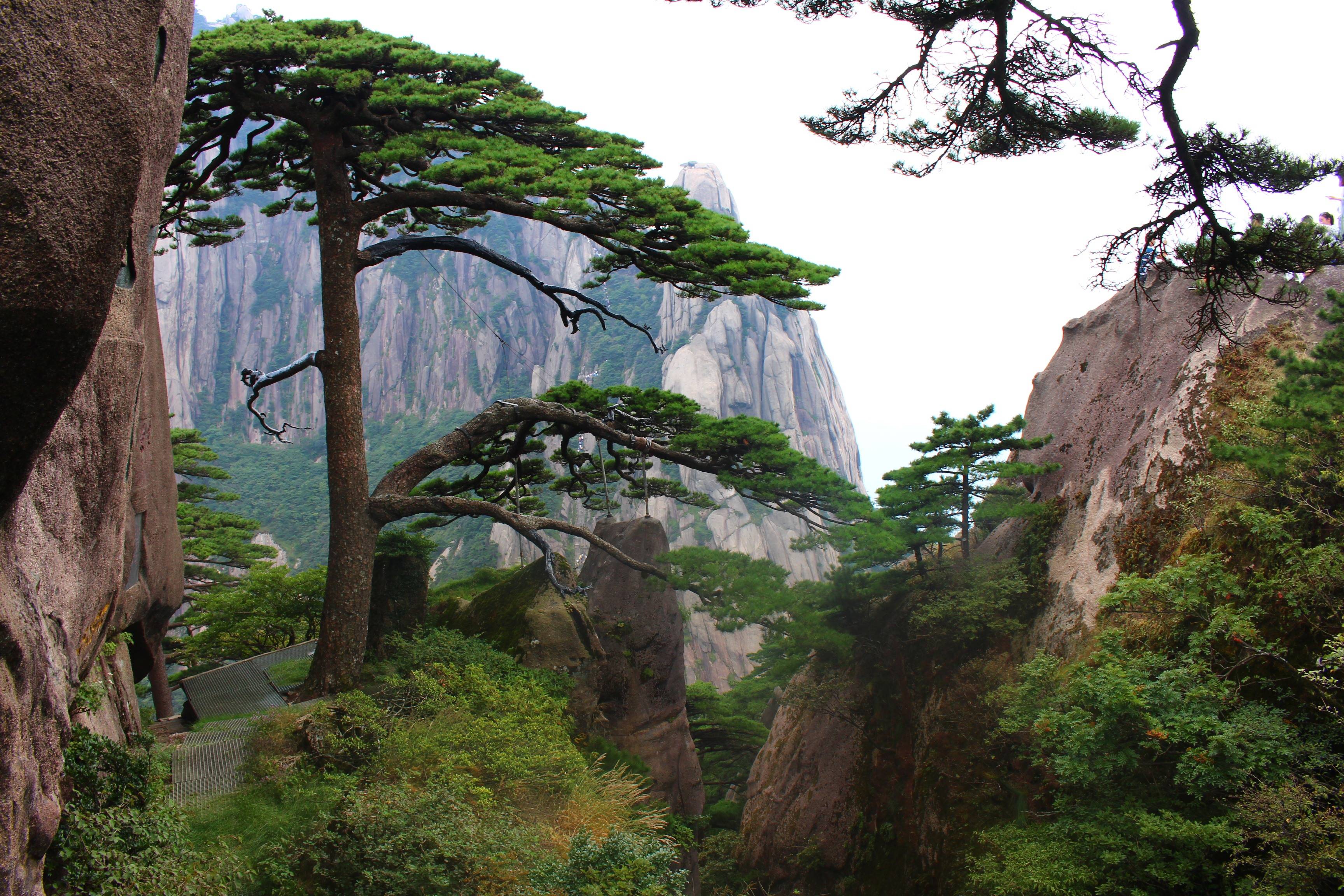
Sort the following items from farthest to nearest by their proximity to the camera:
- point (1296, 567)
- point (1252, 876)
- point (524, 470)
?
point (524, 470) → point (1296, 567) → point (1252, 876)

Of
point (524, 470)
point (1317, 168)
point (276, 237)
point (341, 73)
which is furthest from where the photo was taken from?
point (276, 237)

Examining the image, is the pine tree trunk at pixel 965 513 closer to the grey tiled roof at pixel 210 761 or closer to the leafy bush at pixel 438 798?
the leafy bush at pixel 438 798

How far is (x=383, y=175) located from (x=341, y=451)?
12.5 ft

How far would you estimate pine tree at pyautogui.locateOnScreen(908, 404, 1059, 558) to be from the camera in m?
11.9

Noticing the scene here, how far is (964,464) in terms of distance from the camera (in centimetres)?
1205

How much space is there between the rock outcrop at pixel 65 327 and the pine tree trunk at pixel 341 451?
490 centimetres

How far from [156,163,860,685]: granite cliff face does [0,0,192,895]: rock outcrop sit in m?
46.8

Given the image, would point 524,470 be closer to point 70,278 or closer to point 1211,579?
point 1211,579

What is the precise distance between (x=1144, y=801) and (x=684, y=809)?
8399mm

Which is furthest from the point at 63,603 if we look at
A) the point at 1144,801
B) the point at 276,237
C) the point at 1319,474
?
the point at 276,237

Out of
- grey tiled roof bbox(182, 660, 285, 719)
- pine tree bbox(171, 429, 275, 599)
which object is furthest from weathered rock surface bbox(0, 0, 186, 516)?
pine tree bbox(171, 429, 275, 599)

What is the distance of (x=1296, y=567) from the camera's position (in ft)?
21.2

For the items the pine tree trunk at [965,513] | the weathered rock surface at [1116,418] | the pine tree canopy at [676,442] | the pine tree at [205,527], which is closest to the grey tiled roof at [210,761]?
the pine tree canopy at [676,442]

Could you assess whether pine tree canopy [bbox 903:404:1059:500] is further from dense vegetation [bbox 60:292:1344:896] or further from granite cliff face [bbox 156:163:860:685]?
granite cliff face [bbox 156:163:860:685]
